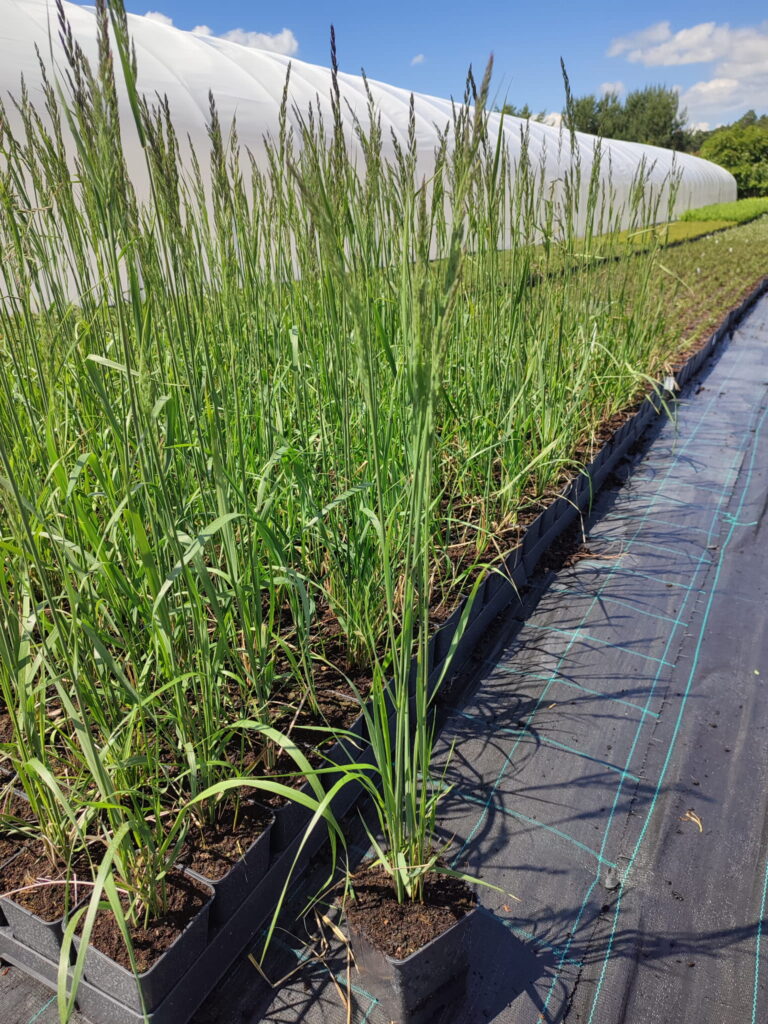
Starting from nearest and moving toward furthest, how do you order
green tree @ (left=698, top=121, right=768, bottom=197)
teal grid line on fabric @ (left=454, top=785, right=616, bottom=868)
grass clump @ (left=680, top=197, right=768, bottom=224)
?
teal grid line on fabric @ (left=454, top=785, right=616, bottom=868) → grass clump @ (left=680, top=197, right=768, bottom=224) → green tree @ (left=698, top=121, right=768, bottom=197)

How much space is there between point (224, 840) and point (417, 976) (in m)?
0.37

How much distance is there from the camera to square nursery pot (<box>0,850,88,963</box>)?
40.3 inches

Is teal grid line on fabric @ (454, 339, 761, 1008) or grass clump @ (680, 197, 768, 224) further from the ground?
grass clump @ (680, 197, 768, 224)

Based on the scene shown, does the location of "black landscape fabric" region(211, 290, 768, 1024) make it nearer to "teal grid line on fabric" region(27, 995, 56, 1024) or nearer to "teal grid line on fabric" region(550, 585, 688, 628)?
"teal grid line on fabric" region(550, 585, 688, 628)

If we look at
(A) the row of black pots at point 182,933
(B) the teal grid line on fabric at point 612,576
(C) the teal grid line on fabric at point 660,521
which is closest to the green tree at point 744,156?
(B) the teal grid line on fabric at point 612,576

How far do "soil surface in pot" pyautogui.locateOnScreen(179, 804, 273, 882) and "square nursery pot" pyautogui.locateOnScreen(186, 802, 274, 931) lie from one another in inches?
0.5

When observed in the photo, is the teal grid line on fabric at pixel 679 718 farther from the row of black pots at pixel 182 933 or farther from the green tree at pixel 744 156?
the green tree at pixel 744 156

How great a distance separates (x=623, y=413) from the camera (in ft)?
10.6

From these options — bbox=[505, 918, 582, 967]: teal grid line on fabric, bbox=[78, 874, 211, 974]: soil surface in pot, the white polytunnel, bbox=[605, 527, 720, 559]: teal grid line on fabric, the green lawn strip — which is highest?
the white polytunnel

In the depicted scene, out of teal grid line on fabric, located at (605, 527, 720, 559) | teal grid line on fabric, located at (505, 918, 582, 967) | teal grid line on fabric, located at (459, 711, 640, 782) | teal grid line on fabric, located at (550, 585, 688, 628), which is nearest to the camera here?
teal grid line on fabric, located at (505, 918, 582, 967)

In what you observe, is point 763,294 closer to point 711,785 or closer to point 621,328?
point 621,328

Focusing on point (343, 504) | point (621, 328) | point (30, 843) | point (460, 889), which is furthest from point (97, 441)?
point (621, 328)

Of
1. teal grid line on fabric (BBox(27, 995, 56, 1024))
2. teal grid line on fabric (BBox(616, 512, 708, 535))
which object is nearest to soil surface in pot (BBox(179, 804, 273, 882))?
teal grid line on fabric (BBox(27, 995, 56, 1024))

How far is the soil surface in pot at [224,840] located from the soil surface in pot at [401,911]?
0.19 m
